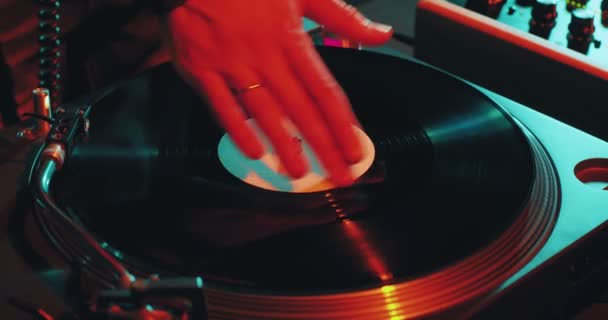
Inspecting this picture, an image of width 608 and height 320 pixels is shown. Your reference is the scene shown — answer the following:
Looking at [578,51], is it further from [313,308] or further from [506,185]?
[313,308]

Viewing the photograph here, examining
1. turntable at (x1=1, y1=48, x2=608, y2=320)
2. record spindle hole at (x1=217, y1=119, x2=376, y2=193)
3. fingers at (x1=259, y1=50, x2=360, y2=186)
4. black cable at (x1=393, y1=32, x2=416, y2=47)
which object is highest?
fingers at (x1=259, y1=50, x2=360, y2=186)

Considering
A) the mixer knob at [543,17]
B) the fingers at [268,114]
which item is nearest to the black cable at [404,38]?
the mixer knob at [543,17]

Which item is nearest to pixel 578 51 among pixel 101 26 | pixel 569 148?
pixel 569 148

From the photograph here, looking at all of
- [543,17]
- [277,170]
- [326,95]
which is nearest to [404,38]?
[543,17]

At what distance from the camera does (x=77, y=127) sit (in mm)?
877

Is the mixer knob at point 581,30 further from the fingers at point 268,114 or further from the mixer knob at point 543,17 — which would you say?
the fingers at point 268,114

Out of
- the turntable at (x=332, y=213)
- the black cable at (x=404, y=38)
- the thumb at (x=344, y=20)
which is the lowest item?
the black cable at (x=404, y=38)

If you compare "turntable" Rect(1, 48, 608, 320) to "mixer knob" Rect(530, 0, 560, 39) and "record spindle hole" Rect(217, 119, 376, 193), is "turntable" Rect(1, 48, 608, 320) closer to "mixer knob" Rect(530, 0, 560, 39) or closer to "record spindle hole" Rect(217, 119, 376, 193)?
"record spindle hole" Rect(217, 119, 376, 193)

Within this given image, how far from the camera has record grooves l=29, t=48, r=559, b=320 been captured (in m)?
A: 0.77

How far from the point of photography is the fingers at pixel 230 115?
80 centimetres

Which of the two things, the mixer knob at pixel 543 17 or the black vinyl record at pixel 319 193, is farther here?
the mixer knob at pixel 543 17

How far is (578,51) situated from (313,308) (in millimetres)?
713

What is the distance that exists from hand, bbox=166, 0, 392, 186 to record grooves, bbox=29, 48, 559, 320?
10 centimetres

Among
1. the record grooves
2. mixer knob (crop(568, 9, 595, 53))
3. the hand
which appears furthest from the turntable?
mixer knob (crop(568, 9, 595, 53))
